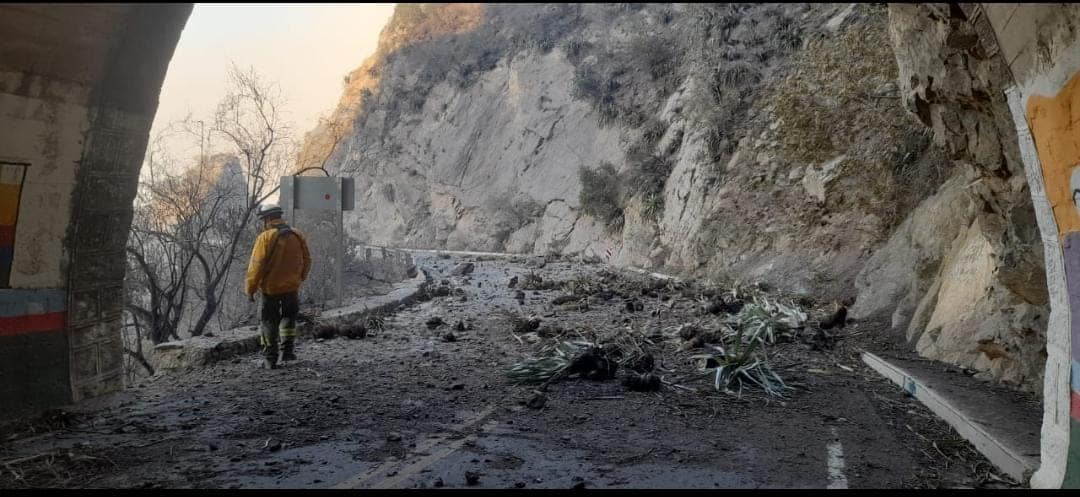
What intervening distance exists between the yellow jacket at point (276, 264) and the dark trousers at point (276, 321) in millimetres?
98

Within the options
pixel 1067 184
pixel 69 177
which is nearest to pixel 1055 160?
pixel 1067 184

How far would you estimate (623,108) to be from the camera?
31.5 metres

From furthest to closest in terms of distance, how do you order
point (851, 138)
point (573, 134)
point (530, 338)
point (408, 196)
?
1. point (408, 196)
2. point (573, 134)
3. point (851, 138)
4. point (530, 338)

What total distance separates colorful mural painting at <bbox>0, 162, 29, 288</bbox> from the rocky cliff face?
743 centimetres

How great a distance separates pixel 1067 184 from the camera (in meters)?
3.59

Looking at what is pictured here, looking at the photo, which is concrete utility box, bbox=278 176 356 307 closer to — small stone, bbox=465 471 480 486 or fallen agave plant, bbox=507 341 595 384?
fallen agave plant, bbox=507 341 595 384

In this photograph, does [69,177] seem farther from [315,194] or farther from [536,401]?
[315,194]

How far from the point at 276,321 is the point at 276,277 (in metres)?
0.50

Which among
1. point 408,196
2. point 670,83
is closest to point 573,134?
point 670,83

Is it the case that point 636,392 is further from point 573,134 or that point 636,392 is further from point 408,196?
point 408,196

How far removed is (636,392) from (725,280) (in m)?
9.76

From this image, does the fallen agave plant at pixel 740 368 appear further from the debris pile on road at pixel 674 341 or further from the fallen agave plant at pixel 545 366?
the fallen agave plant at pixel 545 366

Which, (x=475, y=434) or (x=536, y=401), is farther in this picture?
(x=536, y=401)

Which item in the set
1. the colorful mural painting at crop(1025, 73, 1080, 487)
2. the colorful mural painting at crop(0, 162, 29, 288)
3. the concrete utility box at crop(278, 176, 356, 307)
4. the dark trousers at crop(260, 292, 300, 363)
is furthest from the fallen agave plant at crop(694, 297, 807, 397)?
the concrete utility box at crop(278, 176, 356, 307)
